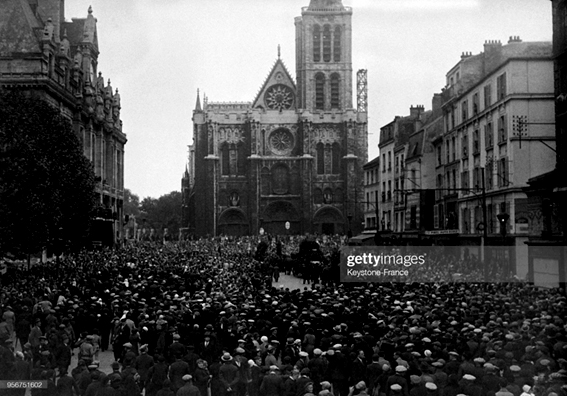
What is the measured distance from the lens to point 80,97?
63.2 meters

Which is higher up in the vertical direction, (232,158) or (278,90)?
(278,90)

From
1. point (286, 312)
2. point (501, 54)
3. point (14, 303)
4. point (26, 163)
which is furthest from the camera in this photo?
point (501, 54)

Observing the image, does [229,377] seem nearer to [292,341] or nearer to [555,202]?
[292,341]

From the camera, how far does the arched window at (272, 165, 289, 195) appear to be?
101062mm

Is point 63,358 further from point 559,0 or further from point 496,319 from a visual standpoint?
point 559,0

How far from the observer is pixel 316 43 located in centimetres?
10362

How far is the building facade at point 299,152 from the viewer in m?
99.1

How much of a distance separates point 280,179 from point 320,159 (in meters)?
6.16

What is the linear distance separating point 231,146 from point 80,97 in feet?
129

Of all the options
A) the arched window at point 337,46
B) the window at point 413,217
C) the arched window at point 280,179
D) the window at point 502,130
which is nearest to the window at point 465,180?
the window at point 502,130

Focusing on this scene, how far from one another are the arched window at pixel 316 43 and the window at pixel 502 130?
2537 inches

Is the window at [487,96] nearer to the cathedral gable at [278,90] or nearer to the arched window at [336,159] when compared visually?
the arched window at [336,159]

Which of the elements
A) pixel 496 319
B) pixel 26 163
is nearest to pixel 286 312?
pixel 496 319

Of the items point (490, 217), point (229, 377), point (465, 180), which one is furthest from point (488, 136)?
point (229, 377)
